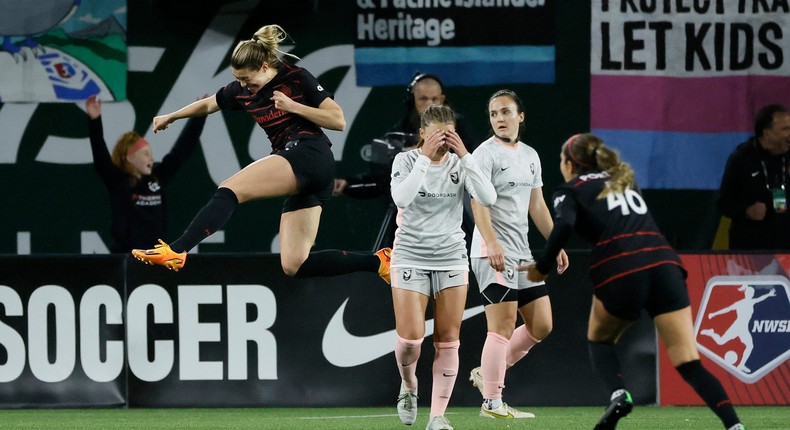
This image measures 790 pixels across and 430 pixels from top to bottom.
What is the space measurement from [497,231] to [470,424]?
1142 mm

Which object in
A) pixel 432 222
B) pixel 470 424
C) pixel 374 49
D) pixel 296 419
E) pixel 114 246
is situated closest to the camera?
pixel 432 222

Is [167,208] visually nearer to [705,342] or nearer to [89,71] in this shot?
[89,71]

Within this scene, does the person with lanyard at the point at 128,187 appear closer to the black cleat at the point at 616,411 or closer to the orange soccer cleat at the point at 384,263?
the orange soccer cleat at the point at 384,263

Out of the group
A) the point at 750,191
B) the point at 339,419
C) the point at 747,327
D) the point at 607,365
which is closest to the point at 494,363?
the point at 339,419

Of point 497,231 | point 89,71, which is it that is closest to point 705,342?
point 497,231

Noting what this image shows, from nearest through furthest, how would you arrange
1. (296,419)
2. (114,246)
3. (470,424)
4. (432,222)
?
1. (432,222)
2. (470,424)
3. (296,419)
4. (114,246)

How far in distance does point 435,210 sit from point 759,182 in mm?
3872

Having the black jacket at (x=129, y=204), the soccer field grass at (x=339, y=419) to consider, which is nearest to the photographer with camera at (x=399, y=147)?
the black jacket at (x=129, y=204)

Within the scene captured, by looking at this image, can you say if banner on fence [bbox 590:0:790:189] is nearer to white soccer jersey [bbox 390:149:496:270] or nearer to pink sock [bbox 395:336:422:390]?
white soccer jersey [bbox 390:149:496:270]

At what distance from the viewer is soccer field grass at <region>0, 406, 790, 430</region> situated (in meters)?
8.31

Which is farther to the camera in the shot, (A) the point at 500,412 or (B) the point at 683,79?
(B) the point at 683,79

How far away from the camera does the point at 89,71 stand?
1145 centimetres

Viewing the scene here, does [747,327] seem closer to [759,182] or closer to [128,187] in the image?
[759,182]

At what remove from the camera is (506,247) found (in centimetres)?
838
